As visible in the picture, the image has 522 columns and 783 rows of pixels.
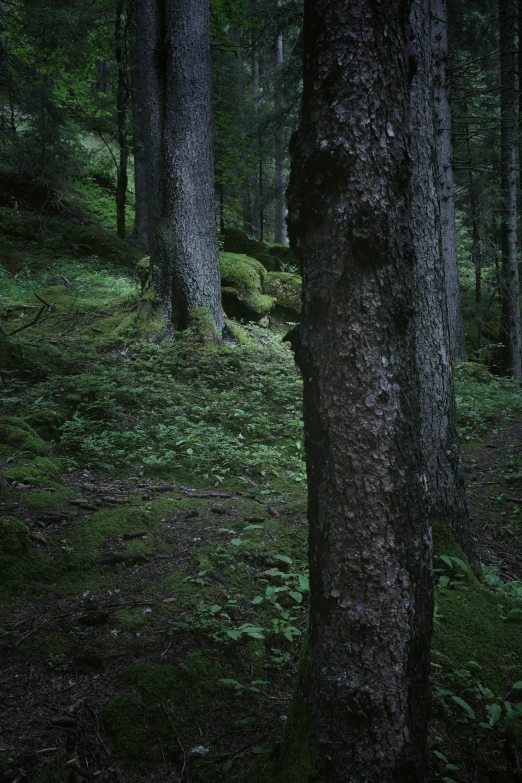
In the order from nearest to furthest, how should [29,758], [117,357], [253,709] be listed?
[29,758] → [253,709] → [117,357]

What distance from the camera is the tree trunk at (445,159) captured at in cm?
856

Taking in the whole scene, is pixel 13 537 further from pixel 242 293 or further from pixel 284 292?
pixel 284 292

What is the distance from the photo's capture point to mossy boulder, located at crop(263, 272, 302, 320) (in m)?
12.1

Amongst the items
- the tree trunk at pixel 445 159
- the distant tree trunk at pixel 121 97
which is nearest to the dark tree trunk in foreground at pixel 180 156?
the tree trunk at pixel 445 159

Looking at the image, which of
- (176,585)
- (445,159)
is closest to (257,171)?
(445,159)

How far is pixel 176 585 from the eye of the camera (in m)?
3.03

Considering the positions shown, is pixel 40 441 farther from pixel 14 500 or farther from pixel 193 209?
pixel 193 209

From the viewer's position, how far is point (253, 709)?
2277mm

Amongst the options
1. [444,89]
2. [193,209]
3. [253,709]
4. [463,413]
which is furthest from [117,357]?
[444,89]

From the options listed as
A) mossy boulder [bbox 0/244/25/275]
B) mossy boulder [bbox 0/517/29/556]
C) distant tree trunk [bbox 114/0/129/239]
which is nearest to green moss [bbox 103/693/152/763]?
mossy boulder [bbox 0/517/29/556]

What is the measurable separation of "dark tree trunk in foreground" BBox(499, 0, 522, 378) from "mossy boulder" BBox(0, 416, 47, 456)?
11714mm

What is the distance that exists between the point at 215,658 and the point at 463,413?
633 centimetres

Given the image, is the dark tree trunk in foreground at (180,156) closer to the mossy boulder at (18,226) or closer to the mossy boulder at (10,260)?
the mossy boulder at (10,260)

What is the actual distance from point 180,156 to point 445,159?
510cm
